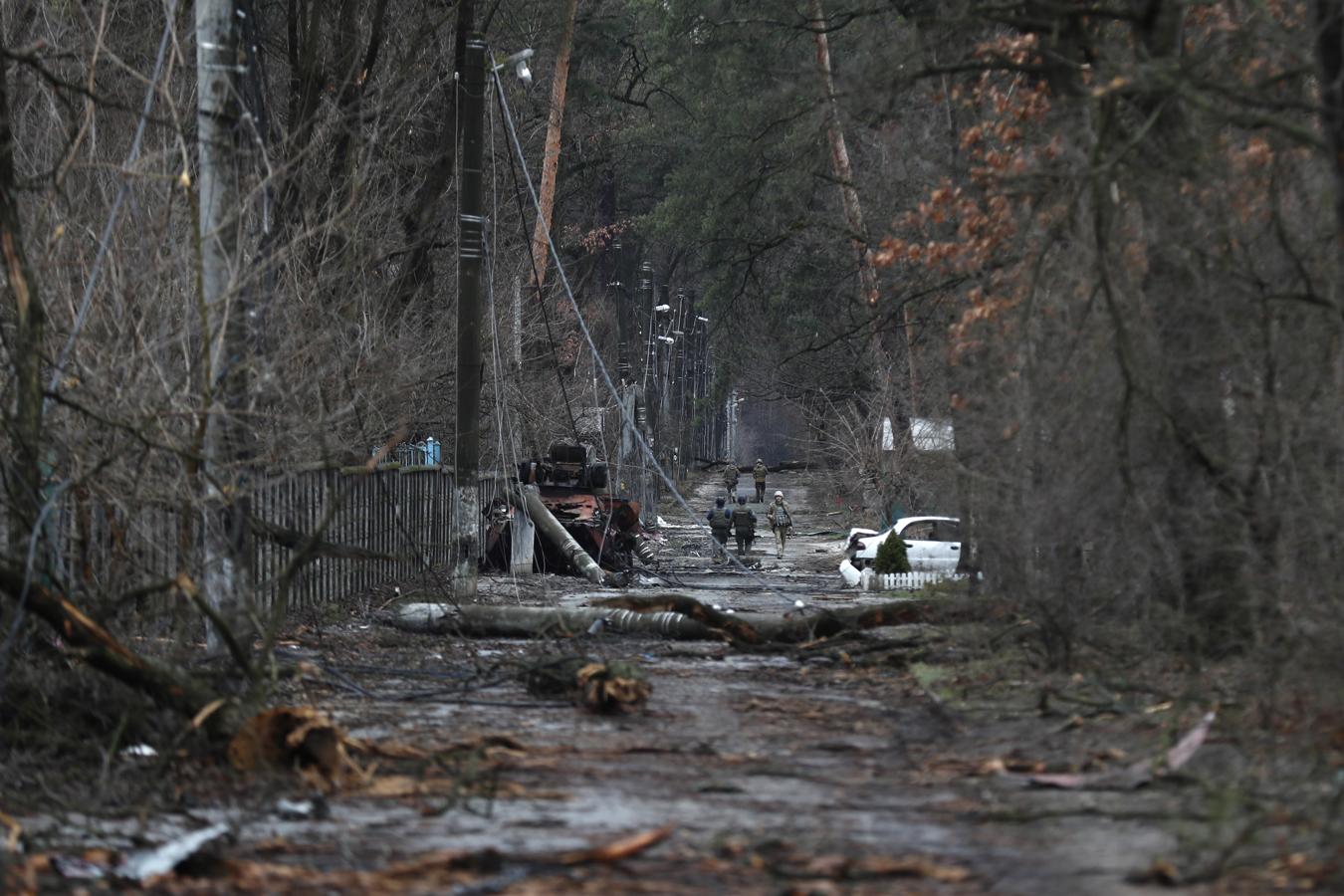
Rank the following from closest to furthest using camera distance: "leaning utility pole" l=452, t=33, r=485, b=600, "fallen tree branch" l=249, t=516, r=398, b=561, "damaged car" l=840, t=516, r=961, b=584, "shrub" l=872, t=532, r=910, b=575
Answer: "fallen tree branch" l=249, t=516, r=398, b=561 < "leaning utility pole" l=452, t=33, r=485, b=600 < "shrub" l=872, t=532, r=910, b=575 < "damaged car" l=840, t=516, r=961, b=584

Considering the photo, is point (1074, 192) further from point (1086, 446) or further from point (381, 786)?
point (381, 786)

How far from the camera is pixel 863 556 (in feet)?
108

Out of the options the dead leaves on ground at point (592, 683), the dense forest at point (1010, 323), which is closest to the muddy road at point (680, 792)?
the dead leaves on ground at point (592, 683)

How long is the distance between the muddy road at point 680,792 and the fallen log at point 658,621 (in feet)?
6.03

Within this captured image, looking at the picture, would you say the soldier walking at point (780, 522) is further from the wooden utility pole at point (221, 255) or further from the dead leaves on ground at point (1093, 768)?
the dead leaves on ground at point (1093, 768)

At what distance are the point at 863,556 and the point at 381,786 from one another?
78.6ft

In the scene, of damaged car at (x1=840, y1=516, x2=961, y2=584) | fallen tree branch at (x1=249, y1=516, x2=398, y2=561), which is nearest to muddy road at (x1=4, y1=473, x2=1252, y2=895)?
fallen tree branch at (x1=249, y1=516, x2=398, y2=561)

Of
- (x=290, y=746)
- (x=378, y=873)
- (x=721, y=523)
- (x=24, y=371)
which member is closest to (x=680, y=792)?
(x=290, y=746)

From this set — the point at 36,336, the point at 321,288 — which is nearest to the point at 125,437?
the point at 36,336

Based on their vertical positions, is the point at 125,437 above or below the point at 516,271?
below

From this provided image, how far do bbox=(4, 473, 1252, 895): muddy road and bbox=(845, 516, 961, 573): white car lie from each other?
16.6 m

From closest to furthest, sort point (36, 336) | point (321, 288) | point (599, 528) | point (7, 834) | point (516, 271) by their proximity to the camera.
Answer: point (7, 834), point (36, 336), point (321, 288), point (599, 528), point (516, 271)

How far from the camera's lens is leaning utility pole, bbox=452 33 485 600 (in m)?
23.4

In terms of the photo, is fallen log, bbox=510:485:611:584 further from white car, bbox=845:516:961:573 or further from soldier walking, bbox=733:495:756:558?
soldier walking, bbox=733:495:756:558
